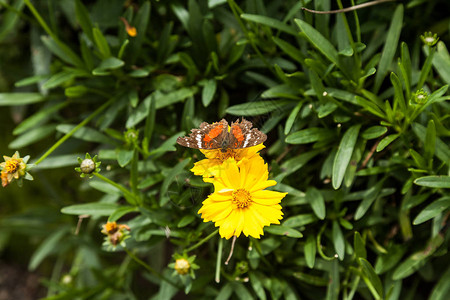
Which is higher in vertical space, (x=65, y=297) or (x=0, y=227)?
(x=0, y=227)

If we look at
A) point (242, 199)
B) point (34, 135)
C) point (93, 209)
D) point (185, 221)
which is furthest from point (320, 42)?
point (34, 135)

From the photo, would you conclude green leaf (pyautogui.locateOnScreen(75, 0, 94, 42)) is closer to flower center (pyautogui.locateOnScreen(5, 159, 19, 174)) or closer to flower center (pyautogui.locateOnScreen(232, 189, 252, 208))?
flower center (pyautogui.locateOnScreen(5, 159, 19, 174))

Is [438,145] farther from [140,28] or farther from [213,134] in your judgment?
[140,28]

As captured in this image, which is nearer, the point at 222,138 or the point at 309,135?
the point at 222,138

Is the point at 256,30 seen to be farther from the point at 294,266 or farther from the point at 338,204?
the point at 294,266

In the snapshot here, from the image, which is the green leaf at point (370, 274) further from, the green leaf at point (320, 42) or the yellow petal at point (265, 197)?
the green leaf at point (320, 42)

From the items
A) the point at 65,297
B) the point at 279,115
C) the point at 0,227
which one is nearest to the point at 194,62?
the point at 279,115
